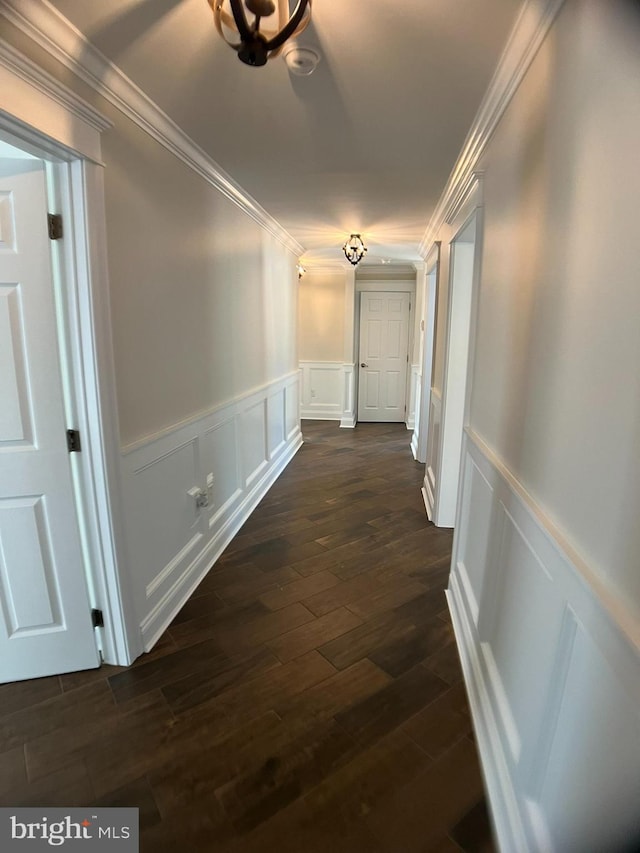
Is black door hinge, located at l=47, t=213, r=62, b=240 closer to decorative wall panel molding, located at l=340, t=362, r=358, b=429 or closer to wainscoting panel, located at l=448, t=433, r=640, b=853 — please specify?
wainscoting panel, located at l=448, t=433, r=640, b=853

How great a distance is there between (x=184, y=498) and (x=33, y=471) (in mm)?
832

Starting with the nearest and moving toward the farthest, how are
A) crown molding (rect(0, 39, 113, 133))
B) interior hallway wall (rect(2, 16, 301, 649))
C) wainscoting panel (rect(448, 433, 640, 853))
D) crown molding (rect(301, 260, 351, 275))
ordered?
wainscoting panel (rect(448, 433, 640, 853)) < crown molding (rect(0, 39, 113, 133)) < interior hallway wall (rect(2, 16, 301, 649)) < crown molding (rect(301, 260, 351, 275))

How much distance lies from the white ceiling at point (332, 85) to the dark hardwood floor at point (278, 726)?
236 centimetres

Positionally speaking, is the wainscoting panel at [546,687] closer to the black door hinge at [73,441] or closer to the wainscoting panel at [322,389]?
the black door hinge at [73,441]

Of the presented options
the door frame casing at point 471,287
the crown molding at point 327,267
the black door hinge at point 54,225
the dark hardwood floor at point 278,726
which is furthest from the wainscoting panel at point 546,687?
the crown molding at point 327,267

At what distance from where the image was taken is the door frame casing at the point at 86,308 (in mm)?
1261

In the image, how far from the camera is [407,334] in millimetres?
6793

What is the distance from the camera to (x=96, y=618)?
183cm

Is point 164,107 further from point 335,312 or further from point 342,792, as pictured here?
point 335,312

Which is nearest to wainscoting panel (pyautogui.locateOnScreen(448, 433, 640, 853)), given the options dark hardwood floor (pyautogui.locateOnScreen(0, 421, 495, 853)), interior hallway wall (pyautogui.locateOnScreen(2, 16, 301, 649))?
dark hardwood floor (pyautogui.locateOnScreen(0, 421, 495, 853))

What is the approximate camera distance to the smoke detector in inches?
56.4

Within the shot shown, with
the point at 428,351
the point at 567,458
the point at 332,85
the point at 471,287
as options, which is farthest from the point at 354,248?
the point at 567,458

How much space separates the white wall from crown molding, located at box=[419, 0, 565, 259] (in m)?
0.04

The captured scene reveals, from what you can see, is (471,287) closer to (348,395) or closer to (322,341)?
(348,395)
